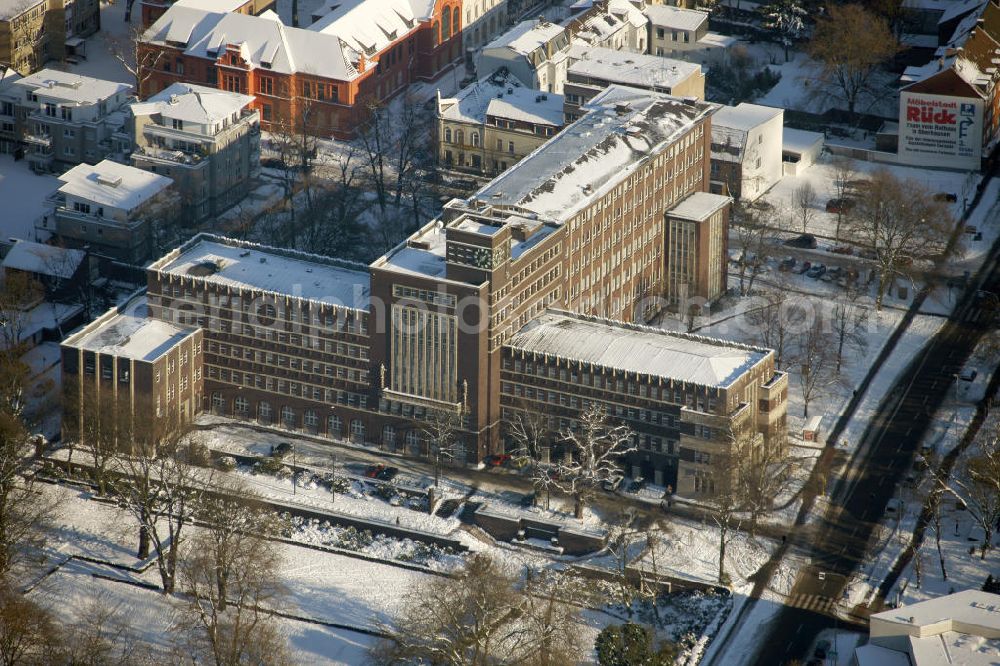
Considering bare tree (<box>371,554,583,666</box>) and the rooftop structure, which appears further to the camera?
bare tree (<box>371,554,583,666</box>)

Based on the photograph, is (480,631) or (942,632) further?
(942,632)

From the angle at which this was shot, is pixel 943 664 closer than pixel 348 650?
Yes

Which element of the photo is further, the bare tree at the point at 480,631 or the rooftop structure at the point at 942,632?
the bare tree at the point at 480,631

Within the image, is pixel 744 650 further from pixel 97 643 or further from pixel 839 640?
pixel 97 643

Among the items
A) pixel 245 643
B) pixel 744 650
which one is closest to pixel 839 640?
pixel 744 650

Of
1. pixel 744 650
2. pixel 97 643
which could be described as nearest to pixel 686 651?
pixel 744 650

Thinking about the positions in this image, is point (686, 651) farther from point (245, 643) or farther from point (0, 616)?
point (0, 616)

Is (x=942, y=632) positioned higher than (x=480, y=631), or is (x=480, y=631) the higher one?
(x=480, y=631)
